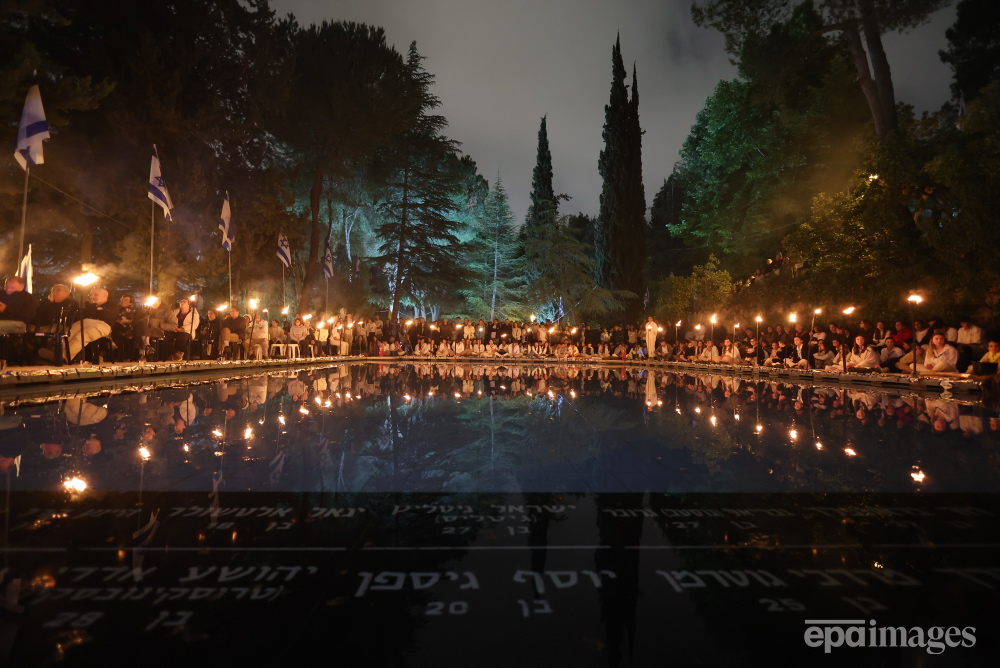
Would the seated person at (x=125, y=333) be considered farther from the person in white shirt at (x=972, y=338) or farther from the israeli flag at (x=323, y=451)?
the person in white shirt at (x=972, y=338)

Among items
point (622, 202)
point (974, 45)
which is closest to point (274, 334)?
point (622, 202)

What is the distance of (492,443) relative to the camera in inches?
209

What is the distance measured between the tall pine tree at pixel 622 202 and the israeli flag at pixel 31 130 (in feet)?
84.7

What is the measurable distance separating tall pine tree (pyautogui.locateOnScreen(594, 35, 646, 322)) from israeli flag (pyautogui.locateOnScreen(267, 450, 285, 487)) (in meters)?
28.0

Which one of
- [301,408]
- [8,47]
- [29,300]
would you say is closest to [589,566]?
[301,408]

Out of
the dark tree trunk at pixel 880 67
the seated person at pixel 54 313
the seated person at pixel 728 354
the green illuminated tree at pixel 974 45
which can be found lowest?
the seated person at pixel 728 354

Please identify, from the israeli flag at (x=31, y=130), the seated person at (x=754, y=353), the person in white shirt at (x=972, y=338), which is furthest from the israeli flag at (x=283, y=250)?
the person in white shirt at (x=972, y=338)

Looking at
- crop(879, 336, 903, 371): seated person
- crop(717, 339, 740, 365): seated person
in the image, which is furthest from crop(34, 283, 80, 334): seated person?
crop(717, 339, 740, 365): seated person

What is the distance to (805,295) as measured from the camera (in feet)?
62.1

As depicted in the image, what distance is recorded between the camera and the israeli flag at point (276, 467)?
381 cm

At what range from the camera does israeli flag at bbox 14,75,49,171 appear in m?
10.5

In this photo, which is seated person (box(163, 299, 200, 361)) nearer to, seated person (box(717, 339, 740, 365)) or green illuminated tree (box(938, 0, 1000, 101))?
seated person (box(717, 339, 740, 365))

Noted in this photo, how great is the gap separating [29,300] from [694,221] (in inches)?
1183

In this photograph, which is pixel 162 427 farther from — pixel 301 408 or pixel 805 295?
pixel 805 295
